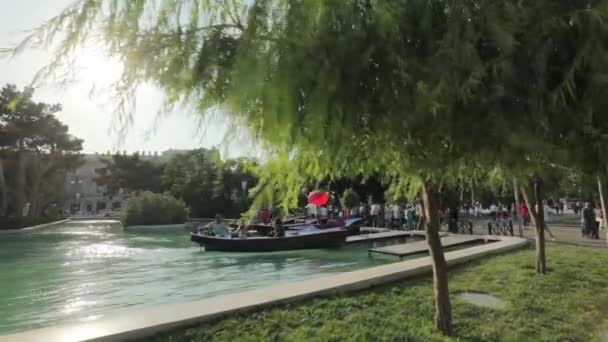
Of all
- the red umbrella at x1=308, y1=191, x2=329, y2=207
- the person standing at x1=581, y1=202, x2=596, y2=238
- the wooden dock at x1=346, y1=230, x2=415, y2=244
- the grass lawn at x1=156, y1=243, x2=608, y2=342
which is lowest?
the grass lawn at x1=156, y1=243, x2=608, y2=342

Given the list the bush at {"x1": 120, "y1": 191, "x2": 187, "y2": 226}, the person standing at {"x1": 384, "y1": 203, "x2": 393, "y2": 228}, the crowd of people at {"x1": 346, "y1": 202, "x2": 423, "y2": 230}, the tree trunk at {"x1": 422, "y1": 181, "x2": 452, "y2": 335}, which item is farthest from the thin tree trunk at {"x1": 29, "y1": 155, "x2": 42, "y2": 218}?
the tree trunk at {"x1": 422, "y1": 181, "x2": 452, "y2": 335}

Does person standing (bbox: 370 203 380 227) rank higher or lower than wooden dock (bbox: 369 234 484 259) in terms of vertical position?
higher

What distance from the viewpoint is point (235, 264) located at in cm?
1605

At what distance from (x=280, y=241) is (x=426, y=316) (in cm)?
1254

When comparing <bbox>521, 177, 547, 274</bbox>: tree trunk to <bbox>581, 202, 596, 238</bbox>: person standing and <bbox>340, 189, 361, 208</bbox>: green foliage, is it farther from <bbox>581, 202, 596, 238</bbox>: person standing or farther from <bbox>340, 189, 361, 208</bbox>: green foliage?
<bbox>340, 189, 361, 208</bbox>: green foliage

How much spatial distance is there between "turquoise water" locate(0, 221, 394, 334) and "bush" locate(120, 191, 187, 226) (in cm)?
1616

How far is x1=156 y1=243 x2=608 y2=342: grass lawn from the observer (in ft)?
18.2

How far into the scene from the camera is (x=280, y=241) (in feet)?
61.5

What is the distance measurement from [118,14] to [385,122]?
1865 mm

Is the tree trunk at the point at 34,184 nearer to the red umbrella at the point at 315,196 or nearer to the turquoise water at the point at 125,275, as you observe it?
the turquoise water at the point at 125,275

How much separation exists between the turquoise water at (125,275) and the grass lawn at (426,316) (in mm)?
4411

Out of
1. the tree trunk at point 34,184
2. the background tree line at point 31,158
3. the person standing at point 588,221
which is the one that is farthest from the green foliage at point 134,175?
the person standing at point 588,221

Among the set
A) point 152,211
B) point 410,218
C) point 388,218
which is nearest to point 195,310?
point 410,218

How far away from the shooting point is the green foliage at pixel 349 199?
33.8 m
